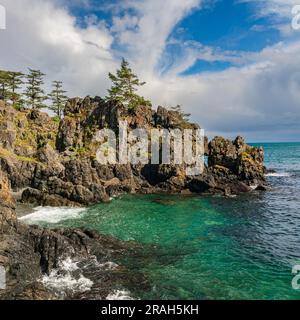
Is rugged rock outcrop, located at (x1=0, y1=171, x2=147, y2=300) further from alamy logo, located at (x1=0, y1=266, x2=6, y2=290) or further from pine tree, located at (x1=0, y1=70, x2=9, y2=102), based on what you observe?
pine tree, located at (x1=0, y1=70, x2=9, y2=102)

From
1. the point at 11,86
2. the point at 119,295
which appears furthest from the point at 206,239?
the point at 11,86

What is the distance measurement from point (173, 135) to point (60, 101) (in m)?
48.6

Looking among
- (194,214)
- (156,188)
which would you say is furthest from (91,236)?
(156,188)

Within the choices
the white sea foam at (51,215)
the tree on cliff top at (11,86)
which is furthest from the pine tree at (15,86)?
the white sea foam at (51,215)

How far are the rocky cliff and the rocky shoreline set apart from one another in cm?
19

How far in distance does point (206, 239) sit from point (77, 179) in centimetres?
3293

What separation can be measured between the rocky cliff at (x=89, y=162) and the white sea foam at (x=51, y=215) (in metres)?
2.76

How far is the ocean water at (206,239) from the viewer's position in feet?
77.5

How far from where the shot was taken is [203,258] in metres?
29.3

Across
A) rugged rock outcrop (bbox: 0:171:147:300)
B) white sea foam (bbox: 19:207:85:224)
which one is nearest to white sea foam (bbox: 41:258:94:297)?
rugged rock outcrop (bbox: 0:171:147:300)

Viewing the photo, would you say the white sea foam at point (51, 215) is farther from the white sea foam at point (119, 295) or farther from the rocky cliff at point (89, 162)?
the white sea foam at point (119, 295)

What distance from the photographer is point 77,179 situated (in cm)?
5962

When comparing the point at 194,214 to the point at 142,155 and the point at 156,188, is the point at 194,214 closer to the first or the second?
the point at 156,188

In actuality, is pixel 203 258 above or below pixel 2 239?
below
